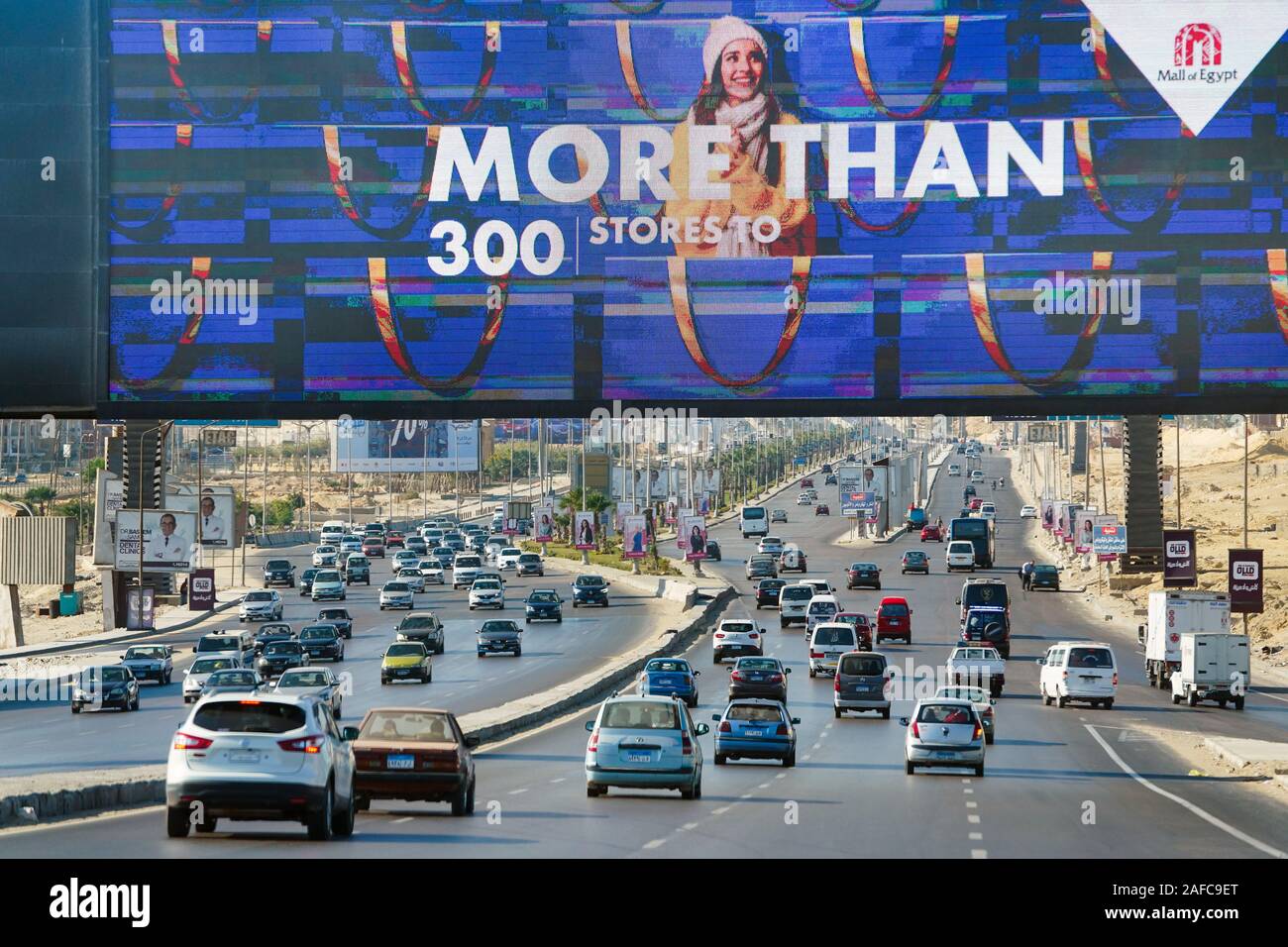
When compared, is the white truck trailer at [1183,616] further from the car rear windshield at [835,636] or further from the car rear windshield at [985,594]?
the car rear windshield at [835,636]

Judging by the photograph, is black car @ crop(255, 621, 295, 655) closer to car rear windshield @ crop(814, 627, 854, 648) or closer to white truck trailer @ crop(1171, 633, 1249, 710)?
car rear windshield @ crop(814, 627, 854, 648)

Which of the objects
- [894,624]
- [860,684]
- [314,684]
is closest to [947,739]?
[860,684]

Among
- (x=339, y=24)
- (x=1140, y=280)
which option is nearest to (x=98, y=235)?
(x=339, y=24)

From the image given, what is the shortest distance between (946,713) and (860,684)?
48.4ft

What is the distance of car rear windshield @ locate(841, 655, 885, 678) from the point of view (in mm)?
51625

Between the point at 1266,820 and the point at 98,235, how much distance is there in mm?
18407

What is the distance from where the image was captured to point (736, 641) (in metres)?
69.8

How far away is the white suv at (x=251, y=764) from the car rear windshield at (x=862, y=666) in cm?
3056

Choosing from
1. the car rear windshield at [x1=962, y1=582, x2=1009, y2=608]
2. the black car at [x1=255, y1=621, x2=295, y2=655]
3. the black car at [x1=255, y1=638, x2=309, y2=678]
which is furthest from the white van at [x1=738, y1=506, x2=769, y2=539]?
the black car at [x1=255, y1=638, x2=309, y2=678]

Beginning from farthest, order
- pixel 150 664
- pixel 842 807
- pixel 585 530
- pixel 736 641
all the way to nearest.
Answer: pixel 585 530 < pixel 736 641 < pixel 150 664 < pixel 842 807

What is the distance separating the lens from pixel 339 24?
917 inches

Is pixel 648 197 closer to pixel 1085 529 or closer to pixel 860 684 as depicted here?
pixel 860 684
